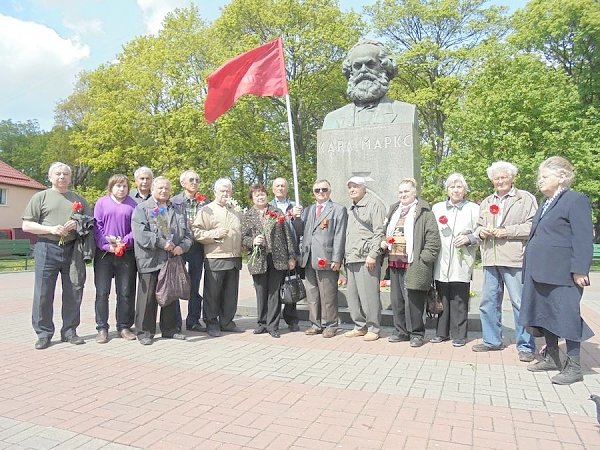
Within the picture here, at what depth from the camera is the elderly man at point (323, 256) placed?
20.4ft

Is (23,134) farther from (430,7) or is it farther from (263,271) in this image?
(263,271)

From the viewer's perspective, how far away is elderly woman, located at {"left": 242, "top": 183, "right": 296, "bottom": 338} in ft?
20.9

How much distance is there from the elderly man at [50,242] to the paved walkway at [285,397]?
350mm

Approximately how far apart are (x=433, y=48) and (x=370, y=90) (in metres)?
19.5

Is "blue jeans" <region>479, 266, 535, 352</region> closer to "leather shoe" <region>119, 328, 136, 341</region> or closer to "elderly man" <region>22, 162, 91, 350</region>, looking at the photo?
"leather shoe" <region>119, 328, 136, 341</region>

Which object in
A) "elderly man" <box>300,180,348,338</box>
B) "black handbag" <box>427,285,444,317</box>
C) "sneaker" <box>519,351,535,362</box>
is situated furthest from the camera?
"elderly man" <box>300,180,348,338</box>

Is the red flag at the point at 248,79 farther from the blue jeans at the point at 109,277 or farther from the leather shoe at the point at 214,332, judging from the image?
the leather shoe at the point at 214,332

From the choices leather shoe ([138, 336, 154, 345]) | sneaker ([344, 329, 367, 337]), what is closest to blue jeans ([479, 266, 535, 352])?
sneaker ([344, 329, 367, 337])

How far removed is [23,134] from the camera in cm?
6544

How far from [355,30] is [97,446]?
2440cm

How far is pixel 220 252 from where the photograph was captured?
6.43 m

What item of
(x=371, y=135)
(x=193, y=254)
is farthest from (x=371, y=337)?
(x=371, y=135)

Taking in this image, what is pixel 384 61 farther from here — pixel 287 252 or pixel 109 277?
pixel 109 277

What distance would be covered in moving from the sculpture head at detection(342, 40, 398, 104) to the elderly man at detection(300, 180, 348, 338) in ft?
6.60
